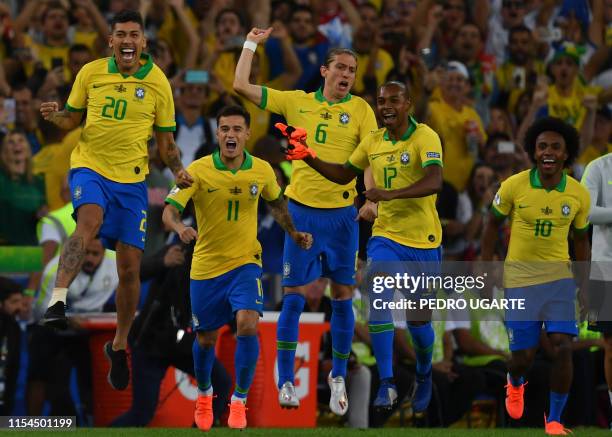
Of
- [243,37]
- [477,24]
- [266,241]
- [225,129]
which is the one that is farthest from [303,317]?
[477,24]

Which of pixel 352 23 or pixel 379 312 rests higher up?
pixel 352 23

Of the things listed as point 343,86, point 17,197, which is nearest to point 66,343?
point 17,197

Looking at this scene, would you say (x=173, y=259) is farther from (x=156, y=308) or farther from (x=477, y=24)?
(x=477, y=24)

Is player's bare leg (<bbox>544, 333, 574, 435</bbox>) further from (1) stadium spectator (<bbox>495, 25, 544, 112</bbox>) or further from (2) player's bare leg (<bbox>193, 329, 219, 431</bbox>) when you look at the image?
(1) stadium spectator (<bbox>495, 25, 544, 112</bbox>)

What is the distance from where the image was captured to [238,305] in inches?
487

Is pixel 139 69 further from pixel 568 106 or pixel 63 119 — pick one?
pixel 568 106

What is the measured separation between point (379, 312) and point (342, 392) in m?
0.82

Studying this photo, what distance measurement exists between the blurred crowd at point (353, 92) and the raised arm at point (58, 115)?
7.85ft

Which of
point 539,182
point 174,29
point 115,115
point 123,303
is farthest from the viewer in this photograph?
point 174,29

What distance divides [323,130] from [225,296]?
5.63 feet

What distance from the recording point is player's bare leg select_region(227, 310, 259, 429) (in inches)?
486

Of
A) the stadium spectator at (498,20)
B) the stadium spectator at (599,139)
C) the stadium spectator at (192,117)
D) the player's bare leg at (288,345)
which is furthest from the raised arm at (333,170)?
the stadium spectator at (498,20)

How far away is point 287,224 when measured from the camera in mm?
12508

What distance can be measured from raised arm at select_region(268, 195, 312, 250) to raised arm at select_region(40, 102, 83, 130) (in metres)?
1.88
